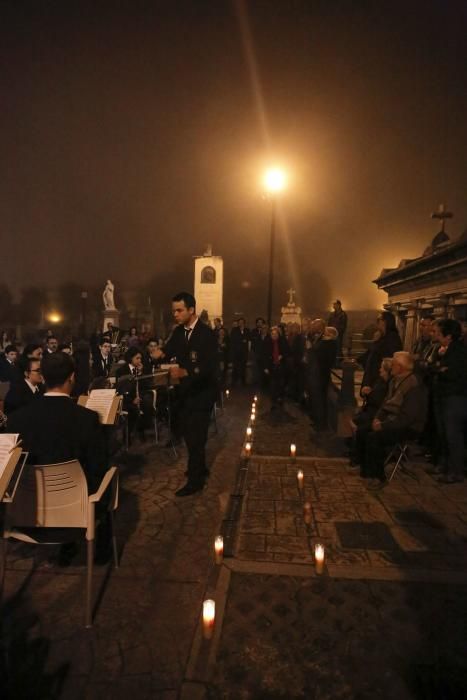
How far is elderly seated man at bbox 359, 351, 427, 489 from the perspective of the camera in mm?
6039

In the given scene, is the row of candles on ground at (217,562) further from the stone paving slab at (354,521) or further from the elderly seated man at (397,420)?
the elderly seated man at (397,420)

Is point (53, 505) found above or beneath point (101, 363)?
beneath

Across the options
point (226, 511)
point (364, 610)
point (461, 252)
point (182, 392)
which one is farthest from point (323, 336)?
point (364, 610)

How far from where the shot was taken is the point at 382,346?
796 centimetres

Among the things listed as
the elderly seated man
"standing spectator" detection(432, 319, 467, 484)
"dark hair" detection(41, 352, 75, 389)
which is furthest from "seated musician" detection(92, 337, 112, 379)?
"standing spectator" detection(432, 319, 467, 484)

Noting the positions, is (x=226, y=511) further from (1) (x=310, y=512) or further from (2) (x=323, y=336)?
(2) (x=323, y=336)

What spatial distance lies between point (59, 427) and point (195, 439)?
8.94 feet

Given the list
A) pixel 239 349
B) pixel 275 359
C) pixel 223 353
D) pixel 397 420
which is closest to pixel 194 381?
pixel 397 420

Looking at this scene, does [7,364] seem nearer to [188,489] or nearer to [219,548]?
[188,489]

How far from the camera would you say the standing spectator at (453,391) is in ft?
20.4

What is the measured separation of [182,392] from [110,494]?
2143 mm

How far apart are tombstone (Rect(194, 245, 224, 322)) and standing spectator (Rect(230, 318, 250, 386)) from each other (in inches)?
492

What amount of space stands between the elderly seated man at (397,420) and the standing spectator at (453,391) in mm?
488

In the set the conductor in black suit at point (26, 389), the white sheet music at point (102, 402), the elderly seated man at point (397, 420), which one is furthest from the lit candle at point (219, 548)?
the conductor in black suit at point (26, 389)
